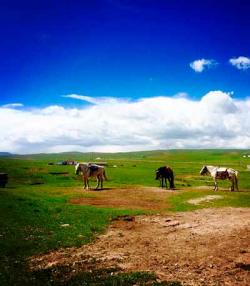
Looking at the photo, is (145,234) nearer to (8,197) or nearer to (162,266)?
(162,266)

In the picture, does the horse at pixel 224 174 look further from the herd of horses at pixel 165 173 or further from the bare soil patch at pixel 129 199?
the bare soil patch at pixel 129 199

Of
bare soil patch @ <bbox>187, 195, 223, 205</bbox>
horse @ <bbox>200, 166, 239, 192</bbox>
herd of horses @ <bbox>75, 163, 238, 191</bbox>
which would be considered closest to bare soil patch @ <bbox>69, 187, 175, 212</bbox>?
bare soil patch @ <bbox>187, 195, 223, 205</bbox>

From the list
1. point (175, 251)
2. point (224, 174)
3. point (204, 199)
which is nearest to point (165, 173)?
point (224, 174)

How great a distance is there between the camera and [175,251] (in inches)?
651

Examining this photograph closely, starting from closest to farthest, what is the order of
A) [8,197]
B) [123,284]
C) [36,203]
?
[123,284] → [36,203] → [8,197]

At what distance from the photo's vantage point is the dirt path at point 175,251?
13531 millimetres

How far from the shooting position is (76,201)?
32.8m

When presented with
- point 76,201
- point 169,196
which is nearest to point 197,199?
point 169,196

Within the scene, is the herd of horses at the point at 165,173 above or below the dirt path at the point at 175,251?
above

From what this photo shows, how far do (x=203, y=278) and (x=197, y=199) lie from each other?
70.6ft

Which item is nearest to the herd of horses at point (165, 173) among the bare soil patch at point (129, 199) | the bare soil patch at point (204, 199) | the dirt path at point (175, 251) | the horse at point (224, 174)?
the horse at point (224, 174)

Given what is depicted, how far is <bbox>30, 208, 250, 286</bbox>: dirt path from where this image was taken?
44.4 ft

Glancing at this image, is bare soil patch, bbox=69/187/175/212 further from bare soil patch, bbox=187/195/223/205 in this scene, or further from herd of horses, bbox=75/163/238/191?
herd of horses, bbox=75/163/238/191

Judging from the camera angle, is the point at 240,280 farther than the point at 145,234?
No
